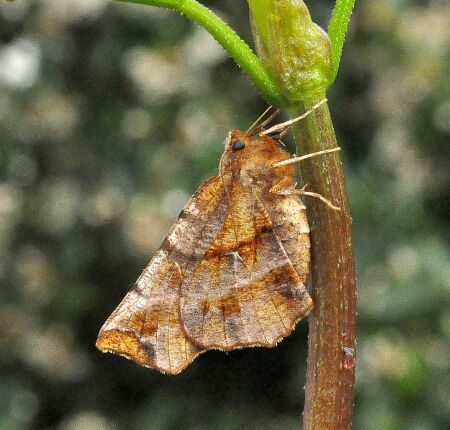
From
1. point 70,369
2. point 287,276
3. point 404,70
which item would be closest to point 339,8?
point 287,276

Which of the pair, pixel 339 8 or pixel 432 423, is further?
pixel 432 423

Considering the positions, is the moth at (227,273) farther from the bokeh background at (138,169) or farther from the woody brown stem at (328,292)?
the bokeh background at (138,169)

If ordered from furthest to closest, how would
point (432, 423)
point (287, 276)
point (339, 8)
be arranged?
point (432, 423), point (287, 276), point (339, 8)

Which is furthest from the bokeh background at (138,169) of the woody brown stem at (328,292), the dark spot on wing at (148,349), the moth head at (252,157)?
the woody brown stem at (328,292)

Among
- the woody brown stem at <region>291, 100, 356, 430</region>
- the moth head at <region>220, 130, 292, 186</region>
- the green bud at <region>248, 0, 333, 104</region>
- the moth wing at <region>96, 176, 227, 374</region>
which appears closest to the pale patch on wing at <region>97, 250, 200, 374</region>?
the moth wing at <region>96, 176, 227, 374</region>

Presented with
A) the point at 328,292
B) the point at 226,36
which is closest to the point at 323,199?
the point at 328,292

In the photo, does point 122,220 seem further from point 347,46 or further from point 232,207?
point 232,207

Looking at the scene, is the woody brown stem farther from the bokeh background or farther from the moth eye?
the bokeh background
